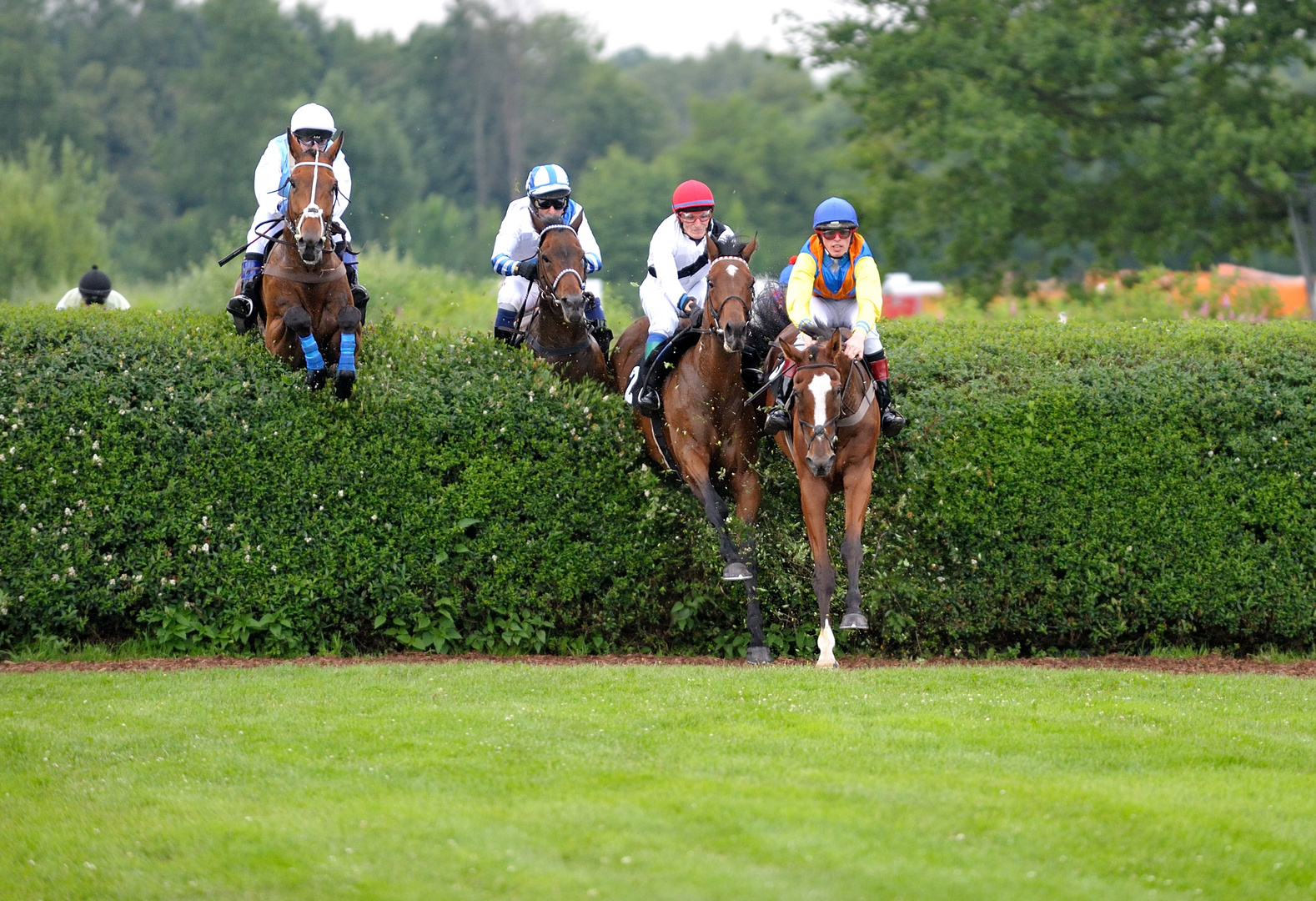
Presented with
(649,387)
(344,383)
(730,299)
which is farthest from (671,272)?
(344,383)

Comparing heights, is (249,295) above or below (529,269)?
below

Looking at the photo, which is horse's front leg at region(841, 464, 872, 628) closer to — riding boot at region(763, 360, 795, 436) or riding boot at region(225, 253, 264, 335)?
riding boot at region(763, 360, 795, 436)

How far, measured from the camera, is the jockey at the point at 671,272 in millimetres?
11148

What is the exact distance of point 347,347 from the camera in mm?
10766

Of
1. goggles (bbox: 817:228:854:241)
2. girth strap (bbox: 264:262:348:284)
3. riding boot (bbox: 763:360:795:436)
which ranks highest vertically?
goggles (bbox: 817:228:854:241)

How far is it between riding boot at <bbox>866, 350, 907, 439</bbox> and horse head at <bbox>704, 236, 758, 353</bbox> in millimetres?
964

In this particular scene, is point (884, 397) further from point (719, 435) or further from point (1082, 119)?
point (1082, 119)

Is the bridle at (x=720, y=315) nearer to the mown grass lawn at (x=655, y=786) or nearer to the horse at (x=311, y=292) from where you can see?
the mown grass lawn at (x=655, y=786)

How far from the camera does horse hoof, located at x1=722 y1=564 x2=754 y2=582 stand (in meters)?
10.5

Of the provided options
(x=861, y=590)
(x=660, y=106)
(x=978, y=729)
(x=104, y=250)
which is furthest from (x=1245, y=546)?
(x=660, y=106)

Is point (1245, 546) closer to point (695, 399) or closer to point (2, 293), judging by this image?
point (695, 399)

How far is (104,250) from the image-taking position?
4753cm

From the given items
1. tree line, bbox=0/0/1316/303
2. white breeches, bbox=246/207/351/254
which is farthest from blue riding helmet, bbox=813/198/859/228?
tree line, bbox=0/0/1316/303

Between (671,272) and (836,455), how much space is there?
6.63 ft
